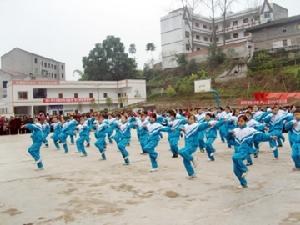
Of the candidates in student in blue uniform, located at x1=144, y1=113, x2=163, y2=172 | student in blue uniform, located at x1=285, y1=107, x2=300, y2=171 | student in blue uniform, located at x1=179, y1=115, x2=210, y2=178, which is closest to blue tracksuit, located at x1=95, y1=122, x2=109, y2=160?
student in blue uniform, located at x1=144, y1=113, x2=163, y2=172

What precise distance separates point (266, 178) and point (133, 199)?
3429mm

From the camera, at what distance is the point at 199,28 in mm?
62406

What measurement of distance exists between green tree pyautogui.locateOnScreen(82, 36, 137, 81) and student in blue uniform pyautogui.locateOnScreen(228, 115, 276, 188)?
164 ft

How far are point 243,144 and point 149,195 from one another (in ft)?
7.54

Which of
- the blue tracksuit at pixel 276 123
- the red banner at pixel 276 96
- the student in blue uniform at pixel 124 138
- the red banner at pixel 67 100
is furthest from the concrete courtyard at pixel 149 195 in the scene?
the red banner at pixel 67 100

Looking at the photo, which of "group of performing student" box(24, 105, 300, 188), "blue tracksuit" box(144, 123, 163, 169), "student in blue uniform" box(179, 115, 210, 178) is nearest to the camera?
"group of performing student" box(24, 105, 300, 188)

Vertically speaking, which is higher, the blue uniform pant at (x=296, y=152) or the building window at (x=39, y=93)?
the building window at (x=39, y=93)

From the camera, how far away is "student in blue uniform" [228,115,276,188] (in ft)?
26.3

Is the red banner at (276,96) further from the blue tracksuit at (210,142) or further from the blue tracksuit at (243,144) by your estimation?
the blue tracksuit at (243,144)

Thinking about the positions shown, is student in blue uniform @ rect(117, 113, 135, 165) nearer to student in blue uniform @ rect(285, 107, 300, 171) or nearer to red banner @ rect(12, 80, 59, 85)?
student in blue uniform @ rect(285, 107, 300, 171)

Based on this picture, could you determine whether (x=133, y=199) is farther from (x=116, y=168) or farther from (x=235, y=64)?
(x=235, y=64)

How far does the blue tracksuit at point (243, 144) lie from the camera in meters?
8.04

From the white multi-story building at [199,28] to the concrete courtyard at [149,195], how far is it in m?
47.0

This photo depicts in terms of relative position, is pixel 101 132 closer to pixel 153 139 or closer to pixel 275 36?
pixel 153 139
